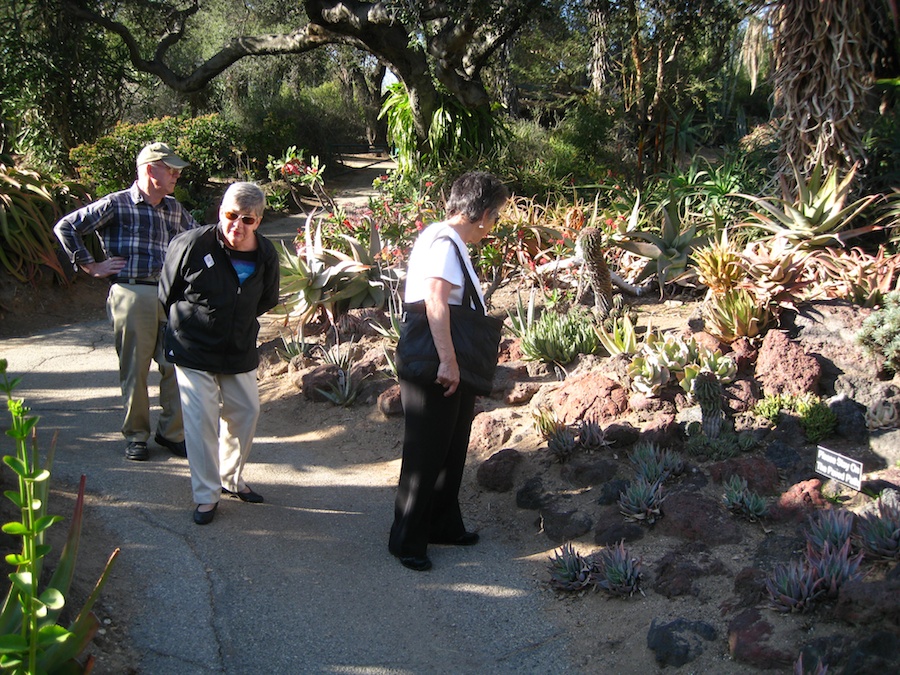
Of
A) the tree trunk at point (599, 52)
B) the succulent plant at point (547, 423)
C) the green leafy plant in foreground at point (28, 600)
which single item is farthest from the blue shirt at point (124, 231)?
the tree trunk at point (599, 52)

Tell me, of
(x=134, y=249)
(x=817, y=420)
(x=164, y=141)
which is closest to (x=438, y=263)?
(x=134, y=249)

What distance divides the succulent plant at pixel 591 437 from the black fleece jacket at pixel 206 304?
6.19 feet

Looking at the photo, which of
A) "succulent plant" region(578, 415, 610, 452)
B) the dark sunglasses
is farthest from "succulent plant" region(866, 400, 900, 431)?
the dark sunglasses

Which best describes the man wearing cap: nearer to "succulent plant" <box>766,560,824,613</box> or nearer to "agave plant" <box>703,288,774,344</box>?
"agave plant" <box>703,288,774,344</box>

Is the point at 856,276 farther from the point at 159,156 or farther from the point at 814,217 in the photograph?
the point at 159,156

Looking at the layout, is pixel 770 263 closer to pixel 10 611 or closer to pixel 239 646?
pixel 239 646

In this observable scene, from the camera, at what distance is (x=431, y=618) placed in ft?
12.1

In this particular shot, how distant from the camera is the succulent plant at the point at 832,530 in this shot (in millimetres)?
3338

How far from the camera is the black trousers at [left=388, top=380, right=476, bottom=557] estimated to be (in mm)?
3854

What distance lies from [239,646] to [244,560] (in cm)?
70

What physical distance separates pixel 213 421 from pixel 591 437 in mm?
2055

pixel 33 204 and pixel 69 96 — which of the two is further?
pixel 69 96

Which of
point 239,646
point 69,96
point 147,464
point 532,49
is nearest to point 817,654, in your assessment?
point 239,646

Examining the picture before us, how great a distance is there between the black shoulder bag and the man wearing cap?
6.32 feet
